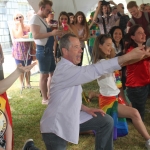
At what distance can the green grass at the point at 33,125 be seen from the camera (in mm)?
2785

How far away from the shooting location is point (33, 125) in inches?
134

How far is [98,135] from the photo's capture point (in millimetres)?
2107

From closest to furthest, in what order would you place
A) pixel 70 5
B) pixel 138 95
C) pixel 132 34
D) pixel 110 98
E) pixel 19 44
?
pixel 110 98
pixel 132 34
pixel 138 95
pixel 19 44
pixel 70 5

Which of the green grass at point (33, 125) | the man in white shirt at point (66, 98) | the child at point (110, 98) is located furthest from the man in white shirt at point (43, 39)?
the man in white shirt at point (66, 98)

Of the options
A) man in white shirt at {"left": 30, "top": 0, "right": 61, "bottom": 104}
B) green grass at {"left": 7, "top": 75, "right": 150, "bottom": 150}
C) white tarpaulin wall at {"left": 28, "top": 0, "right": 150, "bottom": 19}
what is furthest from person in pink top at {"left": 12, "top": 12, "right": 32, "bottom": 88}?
man in white shirt at {"left": 30, "top": 0, "right": 61, "bottom": 104}

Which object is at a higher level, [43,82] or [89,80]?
[89,80]

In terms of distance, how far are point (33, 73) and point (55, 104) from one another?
5330mm

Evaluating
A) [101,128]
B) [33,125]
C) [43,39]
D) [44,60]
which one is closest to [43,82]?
[44,60]

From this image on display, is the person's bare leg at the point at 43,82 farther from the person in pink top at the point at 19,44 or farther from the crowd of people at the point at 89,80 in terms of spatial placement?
the person in pink top at the point at 19,44

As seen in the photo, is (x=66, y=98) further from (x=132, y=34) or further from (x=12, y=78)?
(x=132, y=34)

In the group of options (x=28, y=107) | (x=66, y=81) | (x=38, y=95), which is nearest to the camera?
(x=66, y=81)

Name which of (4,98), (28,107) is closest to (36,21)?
(28,107)

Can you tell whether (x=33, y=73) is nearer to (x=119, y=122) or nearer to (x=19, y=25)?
(x=19, y=25)

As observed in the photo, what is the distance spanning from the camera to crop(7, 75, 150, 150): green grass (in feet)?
9.14
